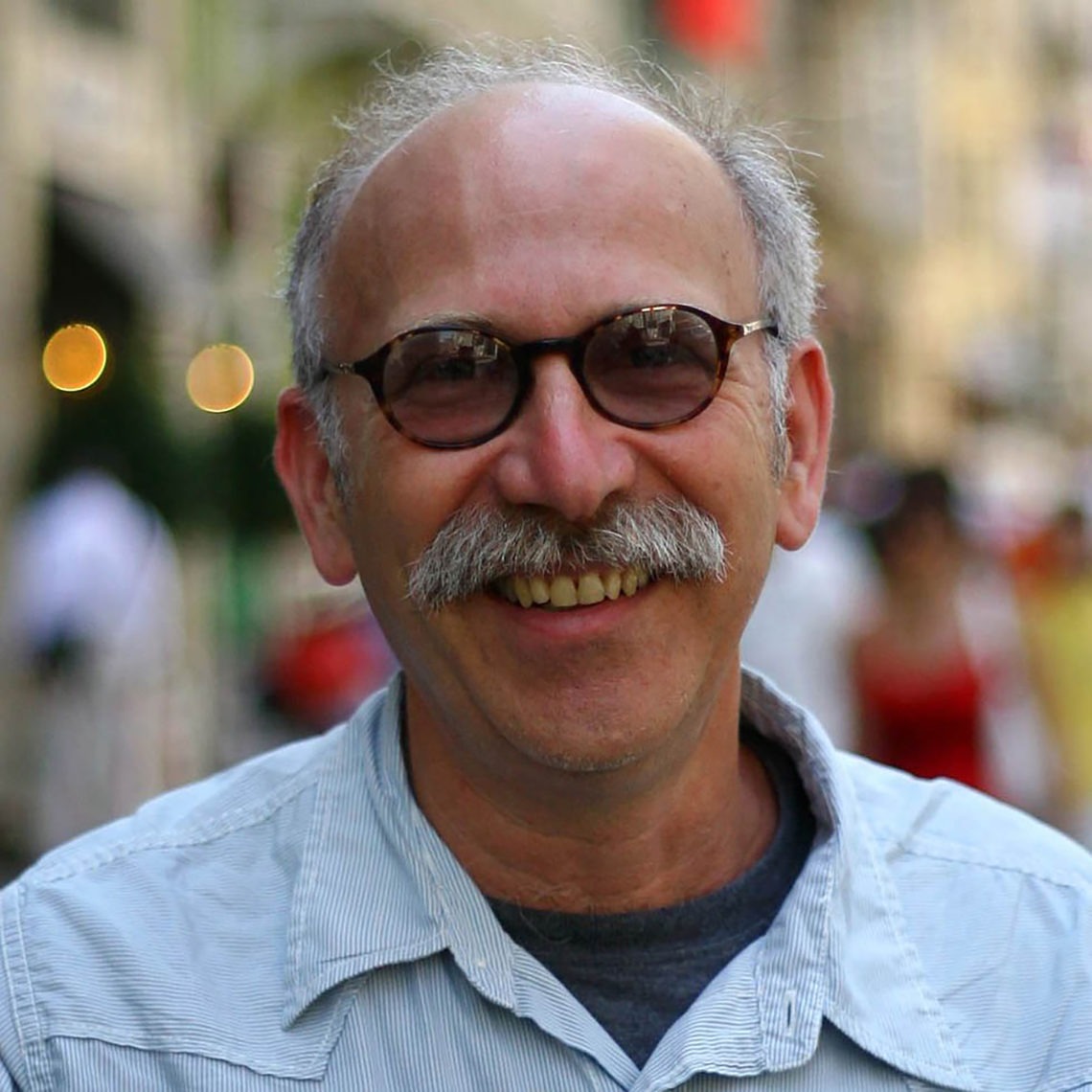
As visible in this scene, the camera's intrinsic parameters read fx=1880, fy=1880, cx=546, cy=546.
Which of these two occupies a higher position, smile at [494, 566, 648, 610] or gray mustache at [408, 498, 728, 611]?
gray mustache at [408, 498, 728, 611]

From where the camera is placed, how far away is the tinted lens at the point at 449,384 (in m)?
2.06

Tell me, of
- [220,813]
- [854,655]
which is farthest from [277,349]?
[220,813]

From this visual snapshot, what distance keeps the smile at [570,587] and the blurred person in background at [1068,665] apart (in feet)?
17.9

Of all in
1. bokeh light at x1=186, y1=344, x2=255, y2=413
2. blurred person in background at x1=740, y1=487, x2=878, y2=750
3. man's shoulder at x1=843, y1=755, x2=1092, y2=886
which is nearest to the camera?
man's shoulder at x1=843, y1=755, x2=1092, y2=886

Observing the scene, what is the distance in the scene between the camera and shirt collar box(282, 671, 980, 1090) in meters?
2.00

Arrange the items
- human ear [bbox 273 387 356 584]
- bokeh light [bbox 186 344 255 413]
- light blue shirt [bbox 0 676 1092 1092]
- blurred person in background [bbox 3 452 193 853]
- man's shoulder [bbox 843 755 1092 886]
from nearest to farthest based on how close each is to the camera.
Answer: light blue shirt [bbox 0 676 1092 1092] → man's shoulder [bbox 843 755 1092 886] → human ear [bbox 273 387 356 584] → blurred person in background [bbox 3 452 193 853] → bokeh light [bbox 186 344 255 413]

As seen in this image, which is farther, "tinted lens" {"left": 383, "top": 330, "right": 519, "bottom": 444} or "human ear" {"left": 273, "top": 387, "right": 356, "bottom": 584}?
"human ear" {"left": 273, "top": 387, "right": 356, "bottom": 584}

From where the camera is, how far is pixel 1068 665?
779 cm

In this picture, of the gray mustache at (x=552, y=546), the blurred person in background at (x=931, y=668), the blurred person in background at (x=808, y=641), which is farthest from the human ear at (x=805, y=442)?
the blurred person in background at (x=931, y=668)

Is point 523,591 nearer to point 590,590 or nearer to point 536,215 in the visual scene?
point 590,590

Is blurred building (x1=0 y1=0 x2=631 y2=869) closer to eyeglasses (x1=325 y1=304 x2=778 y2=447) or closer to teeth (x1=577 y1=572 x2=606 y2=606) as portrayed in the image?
eyeglasses (x1=325 y1=304 x2=778 y2=447)

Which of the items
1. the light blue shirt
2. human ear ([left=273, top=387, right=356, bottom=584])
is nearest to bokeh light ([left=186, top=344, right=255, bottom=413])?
human ear ([left=273, top=387, right=356, bottom=584])

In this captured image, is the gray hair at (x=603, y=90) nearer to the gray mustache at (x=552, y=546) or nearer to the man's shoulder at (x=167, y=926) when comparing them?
the gray mustache at (x=552, y=546)

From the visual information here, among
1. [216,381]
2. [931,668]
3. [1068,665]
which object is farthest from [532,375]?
[216,381]
